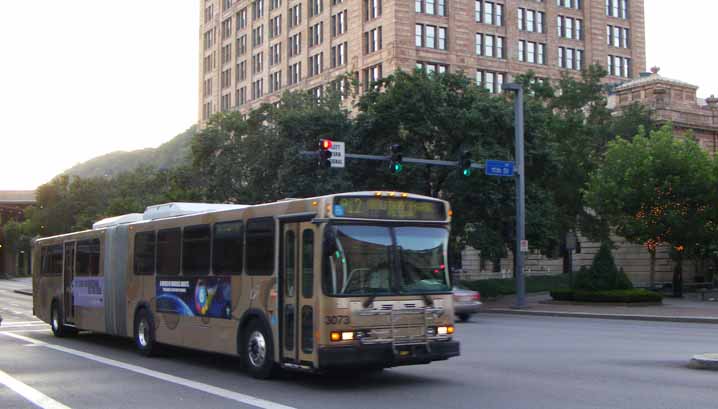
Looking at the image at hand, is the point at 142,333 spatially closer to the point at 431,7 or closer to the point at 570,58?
the point at 431,7

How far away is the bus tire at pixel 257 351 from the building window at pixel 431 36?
61777 millimetres

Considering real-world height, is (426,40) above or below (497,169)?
above

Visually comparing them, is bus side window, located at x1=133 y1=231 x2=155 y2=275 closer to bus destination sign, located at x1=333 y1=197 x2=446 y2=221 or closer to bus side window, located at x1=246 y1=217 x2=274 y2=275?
bus side window, located at x1=246 y1=217 x2=274 y2=275

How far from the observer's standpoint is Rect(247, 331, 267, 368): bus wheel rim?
12.7 m

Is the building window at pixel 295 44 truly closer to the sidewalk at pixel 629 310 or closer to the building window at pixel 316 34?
the building window at pixel 316 34

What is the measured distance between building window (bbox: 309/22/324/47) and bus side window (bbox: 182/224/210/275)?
69119 mm

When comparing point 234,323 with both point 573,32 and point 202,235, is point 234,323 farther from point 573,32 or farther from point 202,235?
point 573,32

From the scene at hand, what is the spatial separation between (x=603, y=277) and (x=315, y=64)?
53.3m

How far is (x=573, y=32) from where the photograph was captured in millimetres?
82500

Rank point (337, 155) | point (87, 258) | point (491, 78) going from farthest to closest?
1. point (491, 78)
2. point (337, 155)
3. point (87, 258)

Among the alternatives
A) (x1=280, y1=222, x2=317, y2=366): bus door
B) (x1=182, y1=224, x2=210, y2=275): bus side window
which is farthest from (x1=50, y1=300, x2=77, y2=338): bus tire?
(x1=280, y1=222, x2=317, y2=366): bus door

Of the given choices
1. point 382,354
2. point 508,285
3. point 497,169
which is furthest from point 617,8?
point 382,354

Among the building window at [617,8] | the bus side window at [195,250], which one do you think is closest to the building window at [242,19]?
the building window at [617,8]

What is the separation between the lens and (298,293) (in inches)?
468
